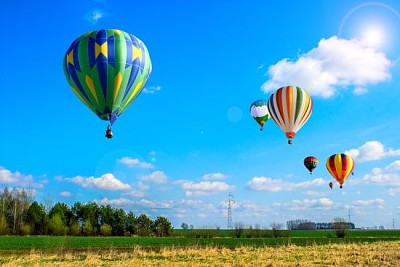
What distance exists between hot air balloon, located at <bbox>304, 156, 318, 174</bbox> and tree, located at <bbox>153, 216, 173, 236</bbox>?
51.7m

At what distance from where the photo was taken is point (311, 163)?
63.8 metres

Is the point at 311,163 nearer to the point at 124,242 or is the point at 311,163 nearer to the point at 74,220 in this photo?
the point at 124,242

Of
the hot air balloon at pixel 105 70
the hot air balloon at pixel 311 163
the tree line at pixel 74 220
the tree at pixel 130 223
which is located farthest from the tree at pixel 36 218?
the hot air balloon at pixel 105 70

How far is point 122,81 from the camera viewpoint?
2845 centimetres

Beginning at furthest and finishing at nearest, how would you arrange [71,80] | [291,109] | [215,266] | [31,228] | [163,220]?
[163,220] < [31,228] < [291,109] < [71,80] < [215,266]

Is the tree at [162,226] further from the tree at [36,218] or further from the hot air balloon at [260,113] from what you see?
the hot air balloon at [260,113]

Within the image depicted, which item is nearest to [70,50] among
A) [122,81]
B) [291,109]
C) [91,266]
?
[122,81]

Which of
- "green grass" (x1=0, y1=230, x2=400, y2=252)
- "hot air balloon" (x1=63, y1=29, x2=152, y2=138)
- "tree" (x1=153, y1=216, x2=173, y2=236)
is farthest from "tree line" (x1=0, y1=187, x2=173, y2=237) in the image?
"hot air balloon" (x1=63, y1=29, x2=152, y2=138)

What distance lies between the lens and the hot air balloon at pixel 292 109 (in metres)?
45.4

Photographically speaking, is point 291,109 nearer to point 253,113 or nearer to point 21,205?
point 253,113

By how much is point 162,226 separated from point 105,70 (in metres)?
83.4

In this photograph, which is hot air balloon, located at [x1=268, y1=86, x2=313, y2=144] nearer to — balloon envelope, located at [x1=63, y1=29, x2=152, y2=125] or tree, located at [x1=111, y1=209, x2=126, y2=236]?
balloon envelope, located at [x1=63, y1=29, x2=152, y2=125]

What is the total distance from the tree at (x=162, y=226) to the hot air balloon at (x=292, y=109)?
66463 millimetres

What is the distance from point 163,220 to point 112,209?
13078 mm
